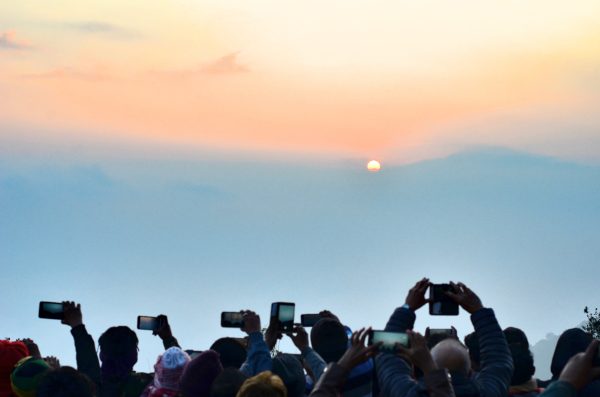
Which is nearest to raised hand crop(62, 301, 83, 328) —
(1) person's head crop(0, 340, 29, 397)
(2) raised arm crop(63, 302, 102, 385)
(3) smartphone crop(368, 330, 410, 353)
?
(2) raised arm crop(63, 302, 102, 385)

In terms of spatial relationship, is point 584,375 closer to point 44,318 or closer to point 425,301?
point 425,301

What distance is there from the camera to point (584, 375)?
8859mm

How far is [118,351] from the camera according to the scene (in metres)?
15.6

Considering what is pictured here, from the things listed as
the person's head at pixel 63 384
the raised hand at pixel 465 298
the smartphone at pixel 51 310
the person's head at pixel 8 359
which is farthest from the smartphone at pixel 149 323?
the raised hand at pixel 465 298

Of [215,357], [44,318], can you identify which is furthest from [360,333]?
[44,318]

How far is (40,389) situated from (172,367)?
1.93 m

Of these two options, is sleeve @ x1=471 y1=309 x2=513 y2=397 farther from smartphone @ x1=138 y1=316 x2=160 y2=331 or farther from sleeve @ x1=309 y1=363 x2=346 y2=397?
smartphone @ x1=138 y1=316 x2=160 y2=331

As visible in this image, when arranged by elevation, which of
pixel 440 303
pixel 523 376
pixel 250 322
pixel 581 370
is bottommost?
pixel 523 376

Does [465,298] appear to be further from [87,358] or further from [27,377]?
[87,358]

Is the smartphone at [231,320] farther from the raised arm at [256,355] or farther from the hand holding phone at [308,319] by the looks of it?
the raised arm at [256,355]

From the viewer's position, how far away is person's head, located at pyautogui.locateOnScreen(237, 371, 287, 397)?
9836 mm

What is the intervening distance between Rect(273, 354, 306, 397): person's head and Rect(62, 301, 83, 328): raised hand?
4.09 m

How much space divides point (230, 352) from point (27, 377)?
116 inches

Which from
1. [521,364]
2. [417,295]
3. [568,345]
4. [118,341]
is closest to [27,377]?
[118,341]
